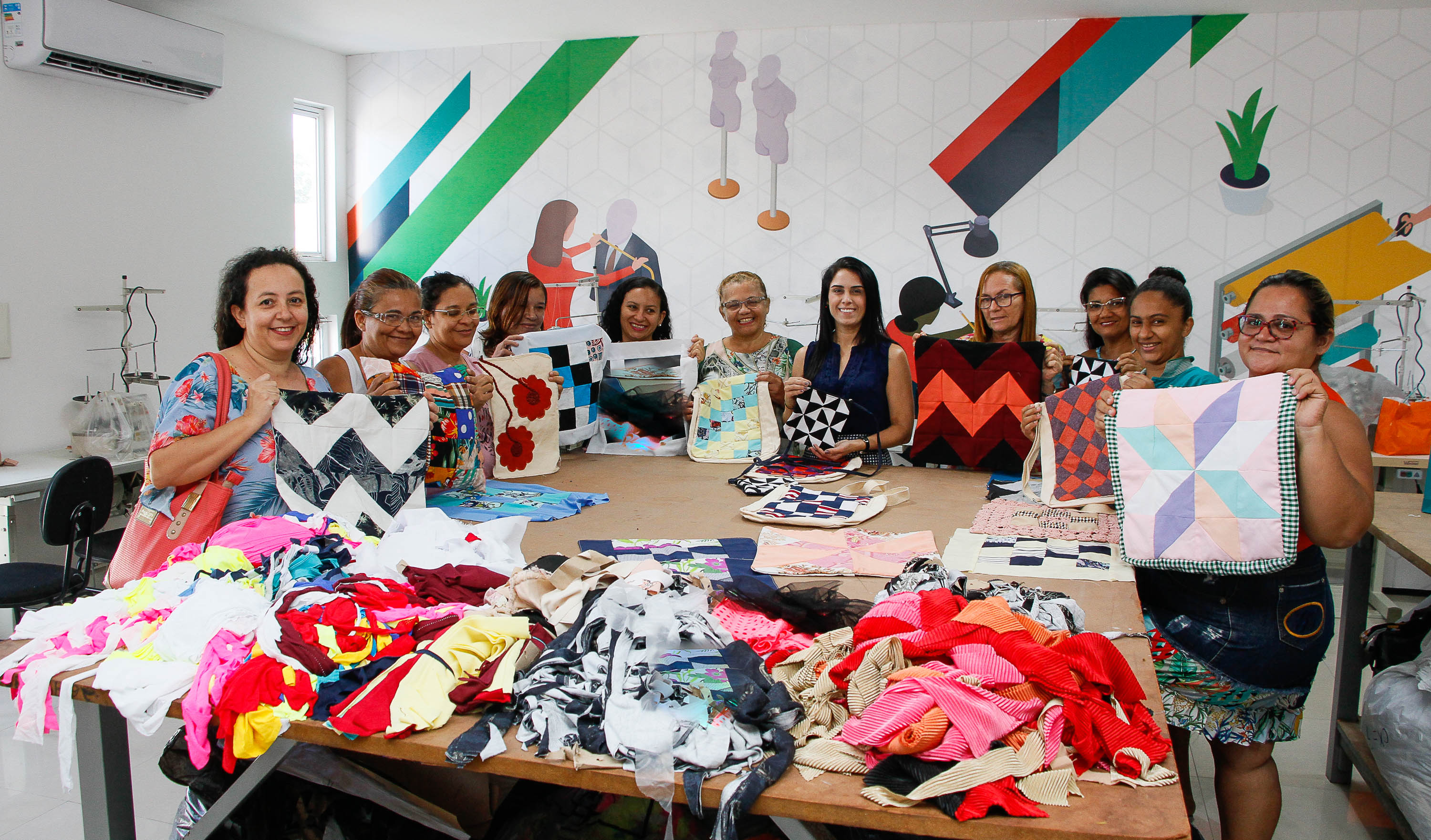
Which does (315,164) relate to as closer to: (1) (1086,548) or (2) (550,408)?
(2) (550,408)

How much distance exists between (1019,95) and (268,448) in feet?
15.5

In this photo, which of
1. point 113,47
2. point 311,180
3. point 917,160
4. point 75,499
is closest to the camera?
point 75,499

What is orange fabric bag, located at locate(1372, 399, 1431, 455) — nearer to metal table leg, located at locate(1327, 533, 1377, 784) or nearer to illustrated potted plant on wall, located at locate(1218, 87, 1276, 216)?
illustrated potted plant on wall, located at locate(1218, 87, 1276, 216)

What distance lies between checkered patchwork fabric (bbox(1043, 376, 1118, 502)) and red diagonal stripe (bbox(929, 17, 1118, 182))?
9.95 feet

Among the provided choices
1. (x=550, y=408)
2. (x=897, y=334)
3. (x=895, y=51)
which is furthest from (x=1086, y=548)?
(x=895, y=51)

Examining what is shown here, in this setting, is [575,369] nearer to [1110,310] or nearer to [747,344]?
[747,344]

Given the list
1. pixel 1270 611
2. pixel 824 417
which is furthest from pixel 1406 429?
pixel 1270 611

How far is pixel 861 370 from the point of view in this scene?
3750 mm

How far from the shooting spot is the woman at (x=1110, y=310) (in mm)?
3596

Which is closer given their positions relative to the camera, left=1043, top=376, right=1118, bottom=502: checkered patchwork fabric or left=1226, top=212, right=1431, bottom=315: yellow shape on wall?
left=1043, top=376, right=1118, bottom=502: checkered patchwork fabric

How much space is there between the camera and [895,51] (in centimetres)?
577

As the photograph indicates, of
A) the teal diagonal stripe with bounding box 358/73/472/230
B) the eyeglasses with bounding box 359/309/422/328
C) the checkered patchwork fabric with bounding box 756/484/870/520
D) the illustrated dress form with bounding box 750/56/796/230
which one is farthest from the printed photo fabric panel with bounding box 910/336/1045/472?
the teal diagonal stripe with bounding box 358/73/472/230

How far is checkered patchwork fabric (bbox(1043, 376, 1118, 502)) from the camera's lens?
298 centimetres

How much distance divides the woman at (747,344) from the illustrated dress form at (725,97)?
2.17 m
